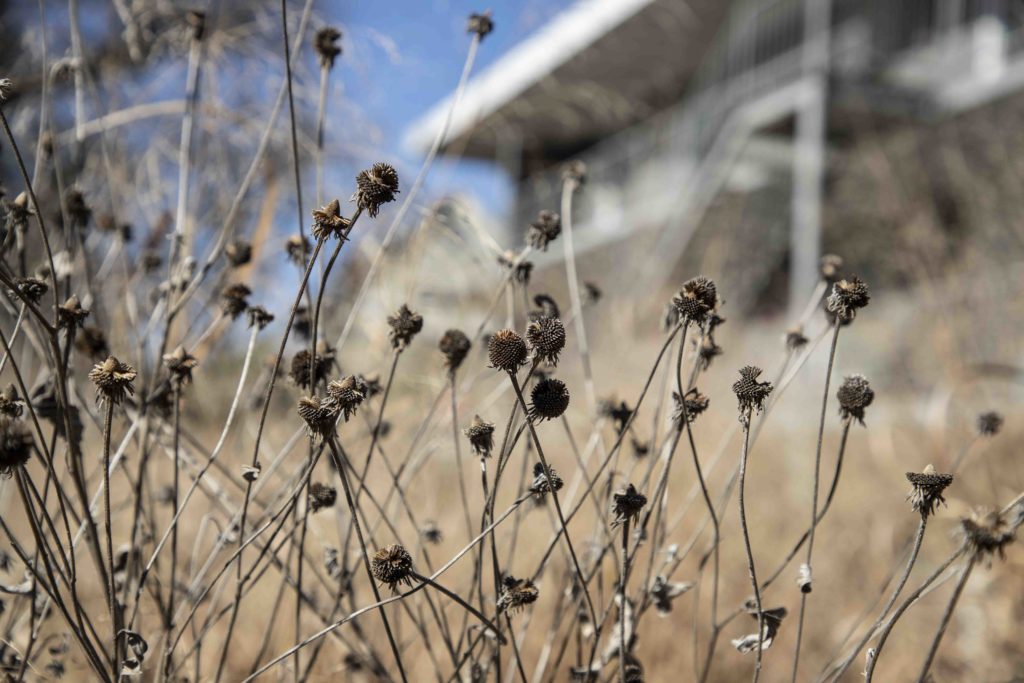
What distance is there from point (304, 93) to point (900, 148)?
21.7ft

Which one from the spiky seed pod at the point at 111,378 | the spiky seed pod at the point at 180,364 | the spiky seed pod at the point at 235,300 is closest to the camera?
the spiky seed pod at the point at 111,378

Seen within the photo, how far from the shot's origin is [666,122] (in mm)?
12047

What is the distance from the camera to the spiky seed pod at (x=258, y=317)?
3.78 feet

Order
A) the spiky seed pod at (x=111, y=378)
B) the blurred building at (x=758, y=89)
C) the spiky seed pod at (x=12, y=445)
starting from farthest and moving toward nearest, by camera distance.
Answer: the blurred building at (x=758, y=89) → the spiky seed pod at (x=111, y=378) → the spiky seed pod at (x=12, y=445)

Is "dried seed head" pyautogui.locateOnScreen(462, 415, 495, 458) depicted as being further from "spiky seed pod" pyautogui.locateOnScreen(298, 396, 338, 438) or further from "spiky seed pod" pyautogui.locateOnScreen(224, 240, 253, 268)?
"spiky seed pod" pyautogui.locateOnScreen(224, 240, 253, 268)

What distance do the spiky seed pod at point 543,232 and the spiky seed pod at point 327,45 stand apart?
1.29 feet

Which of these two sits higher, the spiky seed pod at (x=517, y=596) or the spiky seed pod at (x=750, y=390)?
the spiky seed pod at (x=750, y=390)

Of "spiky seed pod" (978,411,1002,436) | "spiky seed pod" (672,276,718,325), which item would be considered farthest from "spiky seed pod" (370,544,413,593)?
"spiky seed pod" (978,411,1002,436)

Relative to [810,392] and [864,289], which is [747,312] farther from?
[864,289]

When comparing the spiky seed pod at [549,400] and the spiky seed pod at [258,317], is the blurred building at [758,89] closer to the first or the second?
the spiky seed pod at [258,317]


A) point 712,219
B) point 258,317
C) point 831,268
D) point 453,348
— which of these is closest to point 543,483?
point 453,348

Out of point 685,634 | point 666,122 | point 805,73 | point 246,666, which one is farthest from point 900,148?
point 246,666

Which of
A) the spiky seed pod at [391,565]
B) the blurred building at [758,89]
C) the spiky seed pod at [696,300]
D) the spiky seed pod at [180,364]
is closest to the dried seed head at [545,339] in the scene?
the spiky seed pod at [696,300]

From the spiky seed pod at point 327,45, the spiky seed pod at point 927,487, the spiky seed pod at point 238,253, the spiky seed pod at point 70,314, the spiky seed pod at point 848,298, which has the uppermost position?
the spiky seed pod at point 327,45
